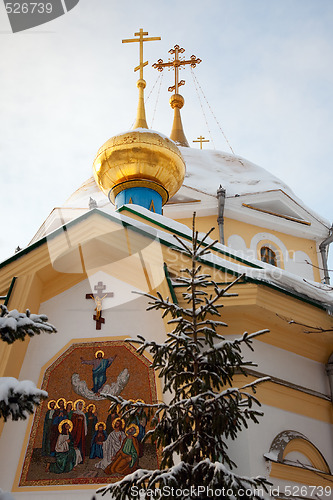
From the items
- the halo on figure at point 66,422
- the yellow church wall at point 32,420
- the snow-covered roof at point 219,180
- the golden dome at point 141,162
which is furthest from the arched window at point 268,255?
the halo on figure at point 66,422

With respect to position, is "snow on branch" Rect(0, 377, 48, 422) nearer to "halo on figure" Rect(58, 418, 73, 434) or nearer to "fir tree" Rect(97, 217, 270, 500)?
"fir tree" Rect(97, 217, 270, 500)

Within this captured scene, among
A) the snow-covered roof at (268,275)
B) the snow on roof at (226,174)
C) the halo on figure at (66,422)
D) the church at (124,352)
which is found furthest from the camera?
the snow on roof at (226,174)

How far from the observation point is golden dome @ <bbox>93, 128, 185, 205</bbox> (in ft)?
25.9

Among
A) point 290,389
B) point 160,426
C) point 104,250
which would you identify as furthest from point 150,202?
point 160,426

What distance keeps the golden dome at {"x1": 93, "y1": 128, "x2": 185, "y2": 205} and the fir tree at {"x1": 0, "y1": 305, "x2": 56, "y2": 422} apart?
5.40 meters

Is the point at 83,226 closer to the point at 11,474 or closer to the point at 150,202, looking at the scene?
the point at 11,474

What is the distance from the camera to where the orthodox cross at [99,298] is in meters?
4.78

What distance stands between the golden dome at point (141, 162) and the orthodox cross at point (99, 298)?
3164 mm

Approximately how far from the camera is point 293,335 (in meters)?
4.77

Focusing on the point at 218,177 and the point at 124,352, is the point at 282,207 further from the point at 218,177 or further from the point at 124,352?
the point at 124,352

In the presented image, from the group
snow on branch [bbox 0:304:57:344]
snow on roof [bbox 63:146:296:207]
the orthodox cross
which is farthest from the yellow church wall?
snow on roof [bbox 63:146:296:207]

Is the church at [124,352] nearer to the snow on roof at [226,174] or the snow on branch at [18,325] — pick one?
the snow on branch at [18,325]

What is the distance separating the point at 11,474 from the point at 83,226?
214 cm

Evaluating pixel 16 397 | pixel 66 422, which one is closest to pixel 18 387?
pixel 16 397
